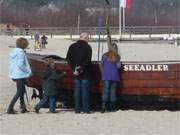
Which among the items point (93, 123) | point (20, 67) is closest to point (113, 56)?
point (20, 67)

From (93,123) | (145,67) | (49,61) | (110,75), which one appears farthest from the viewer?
(49,61)

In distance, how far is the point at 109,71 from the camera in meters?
13.6

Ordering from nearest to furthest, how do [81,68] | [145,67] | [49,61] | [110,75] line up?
[81,68] < [110,75] < [145,67] < [49,61]

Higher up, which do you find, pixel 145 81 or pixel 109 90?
pixel 145 81

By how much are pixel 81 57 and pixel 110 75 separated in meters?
0.66

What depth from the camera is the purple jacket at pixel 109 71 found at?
1358 centimetres

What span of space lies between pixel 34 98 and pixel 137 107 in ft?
8.53

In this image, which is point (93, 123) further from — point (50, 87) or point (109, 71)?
point (50, 87)

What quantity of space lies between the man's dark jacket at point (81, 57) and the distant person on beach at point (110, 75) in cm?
33

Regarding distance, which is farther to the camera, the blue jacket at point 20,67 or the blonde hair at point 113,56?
the blonde hair at point 113,56

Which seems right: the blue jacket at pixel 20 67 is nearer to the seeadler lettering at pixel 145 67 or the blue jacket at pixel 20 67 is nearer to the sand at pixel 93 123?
the sand at pixel 93 123

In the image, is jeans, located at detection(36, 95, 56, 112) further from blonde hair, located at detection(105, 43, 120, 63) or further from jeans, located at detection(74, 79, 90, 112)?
blonde hair, located at detection(105, 43, 120, 63)

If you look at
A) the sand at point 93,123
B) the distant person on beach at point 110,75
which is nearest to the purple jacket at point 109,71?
the distant person on beach at point 110,75

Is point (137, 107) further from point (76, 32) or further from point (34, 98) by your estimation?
point (76, 32)
